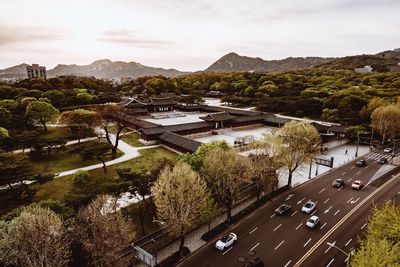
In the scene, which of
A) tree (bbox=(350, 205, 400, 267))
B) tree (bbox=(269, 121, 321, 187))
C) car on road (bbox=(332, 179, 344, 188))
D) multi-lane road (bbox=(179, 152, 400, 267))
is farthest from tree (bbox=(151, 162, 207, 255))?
car on road (bbox=(332, 179, 344, 188))

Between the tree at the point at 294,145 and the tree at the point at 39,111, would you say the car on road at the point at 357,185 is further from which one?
the tree at the point at 39,111

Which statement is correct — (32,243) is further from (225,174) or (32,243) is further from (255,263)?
(225,174)

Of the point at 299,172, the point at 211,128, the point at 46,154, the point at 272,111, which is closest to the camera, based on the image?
the point at 299,172

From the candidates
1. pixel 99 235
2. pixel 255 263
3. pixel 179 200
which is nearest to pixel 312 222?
pixel 255 263

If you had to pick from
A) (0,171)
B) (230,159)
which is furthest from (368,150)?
(0,171)

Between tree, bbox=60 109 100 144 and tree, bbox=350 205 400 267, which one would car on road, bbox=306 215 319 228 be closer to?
tree, bbox=350 205 400 267

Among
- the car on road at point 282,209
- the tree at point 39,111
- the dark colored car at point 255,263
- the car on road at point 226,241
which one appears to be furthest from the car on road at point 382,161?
the tree at point 39,111

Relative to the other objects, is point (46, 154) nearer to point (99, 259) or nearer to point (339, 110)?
point (99, 259)
